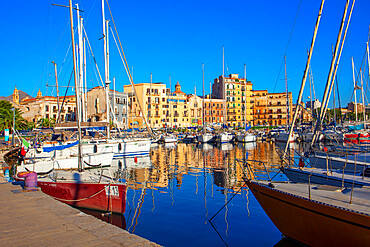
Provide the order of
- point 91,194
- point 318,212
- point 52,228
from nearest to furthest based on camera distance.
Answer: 1. point 52,228
2. point 318,212
3. point 91,194

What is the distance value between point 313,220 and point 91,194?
30.3ft

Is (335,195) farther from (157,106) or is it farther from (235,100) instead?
(235,100)

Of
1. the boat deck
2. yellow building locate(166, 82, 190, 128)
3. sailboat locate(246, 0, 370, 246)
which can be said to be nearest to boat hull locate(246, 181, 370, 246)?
sailboat locate(246, 0, 370, 246)

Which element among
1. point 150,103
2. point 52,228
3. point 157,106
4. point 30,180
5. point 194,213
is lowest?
point 194,213

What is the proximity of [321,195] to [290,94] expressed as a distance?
10729 cm

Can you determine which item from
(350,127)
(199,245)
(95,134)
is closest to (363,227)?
(199,245)

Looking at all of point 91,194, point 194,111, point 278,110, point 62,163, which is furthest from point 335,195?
point 278,110

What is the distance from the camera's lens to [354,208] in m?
8.50

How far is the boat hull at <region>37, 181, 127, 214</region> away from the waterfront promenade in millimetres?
2542

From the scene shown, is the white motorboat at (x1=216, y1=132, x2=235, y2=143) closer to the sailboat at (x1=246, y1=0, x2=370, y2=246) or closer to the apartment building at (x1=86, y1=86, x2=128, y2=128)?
the apartment building at (x1=86, y1=86, x2=128, y2=128)

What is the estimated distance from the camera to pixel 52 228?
331 inches

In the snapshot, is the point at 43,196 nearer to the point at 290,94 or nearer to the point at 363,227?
the point at 363,227

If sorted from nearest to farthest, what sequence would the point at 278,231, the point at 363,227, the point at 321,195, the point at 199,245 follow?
1. the point at 363,227
2. the point at 321,195
3. the point at 199,245
4. the point at 278,231

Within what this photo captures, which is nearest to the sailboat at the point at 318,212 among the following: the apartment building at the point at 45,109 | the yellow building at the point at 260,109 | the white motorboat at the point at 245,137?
the white motorboat at the point at 245,137
